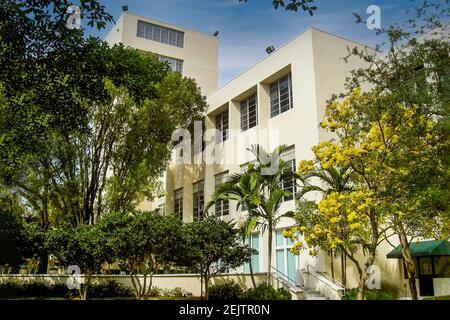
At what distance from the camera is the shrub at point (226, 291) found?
18016mm

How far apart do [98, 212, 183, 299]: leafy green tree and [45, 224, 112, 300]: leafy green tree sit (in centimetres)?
43

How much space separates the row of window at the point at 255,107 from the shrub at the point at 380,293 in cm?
→ 876

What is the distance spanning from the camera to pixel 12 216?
21.0m

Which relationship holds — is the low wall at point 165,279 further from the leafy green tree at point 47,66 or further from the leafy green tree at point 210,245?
the leafy green tree at point 47,66

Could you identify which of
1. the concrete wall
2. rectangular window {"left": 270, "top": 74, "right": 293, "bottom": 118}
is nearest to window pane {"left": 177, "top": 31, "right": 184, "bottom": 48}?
the concrete wall

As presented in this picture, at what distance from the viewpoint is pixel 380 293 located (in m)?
15.1

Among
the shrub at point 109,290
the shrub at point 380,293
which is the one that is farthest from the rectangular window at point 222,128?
the shrub at point 380,293

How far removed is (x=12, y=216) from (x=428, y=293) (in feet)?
60.8

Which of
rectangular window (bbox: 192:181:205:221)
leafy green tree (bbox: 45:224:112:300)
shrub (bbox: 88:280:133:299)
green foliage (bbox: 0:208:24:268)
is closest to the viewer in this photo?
leafy green tree (bbox: 45:224:112:300)

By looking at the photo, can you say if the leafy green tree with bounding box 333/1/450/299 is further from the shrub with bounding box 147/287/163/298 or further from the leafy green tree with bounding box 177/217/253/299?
the shrub with bounding box 147/287/163/298

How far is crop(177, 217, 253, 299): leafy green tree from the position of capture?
1712cm

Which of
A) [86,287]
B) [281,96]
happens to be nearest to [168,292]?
[86,287]

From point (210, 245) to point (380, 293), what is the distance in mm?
6405

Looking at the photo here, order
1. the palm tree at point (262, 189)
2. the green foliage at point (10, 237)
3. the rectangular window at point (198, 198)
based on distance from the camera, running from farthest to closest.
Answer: the rectangular window at point (198, 198) → the green foliage at point (10, 237) → the palm tree at point (262, 189)
